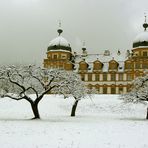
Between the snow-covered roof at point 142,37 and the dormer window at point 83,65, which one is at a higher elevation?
the snow-covered roof at point 142,37

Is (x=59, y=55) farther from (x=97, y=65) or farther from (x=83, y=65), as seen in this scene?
(x=97, y=65)

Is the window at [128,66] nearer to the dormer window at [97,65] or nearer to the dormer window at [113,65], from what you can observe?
the dormer window at [113,65]

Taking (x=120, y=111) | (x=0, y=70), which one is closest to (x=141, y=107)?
(x=120, y=111)

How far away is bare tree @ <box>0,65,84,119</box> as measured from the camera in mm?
35719

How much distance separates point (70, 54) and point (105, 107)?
35356 mm

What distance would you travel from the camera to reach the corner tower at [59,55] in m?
83.2

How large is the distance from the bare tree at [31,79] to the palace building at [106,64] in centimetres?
4497

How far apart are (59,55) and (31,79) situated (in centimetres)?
4754

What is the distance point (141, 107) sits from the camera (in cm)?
5228

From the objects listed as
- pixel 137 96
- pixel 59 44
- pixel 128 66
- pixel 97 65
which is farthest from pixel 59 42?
pixel 137 96

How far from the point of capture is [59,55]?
275ft

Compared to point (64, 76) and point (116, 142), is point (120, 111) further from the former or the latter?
point (116, 142)

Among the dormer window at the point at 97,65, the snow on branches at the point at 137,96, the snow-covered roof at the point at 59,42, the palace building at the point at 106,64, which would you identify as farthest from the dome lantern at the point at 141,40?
the snow on branches at the point at 137,96

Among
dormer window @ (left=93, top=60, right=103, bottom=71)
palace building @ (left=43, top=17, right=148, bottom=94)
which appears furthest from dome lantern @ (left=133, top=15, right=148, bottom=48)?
dormer window @ (left=93, top=60, right=103, bottom=71)
